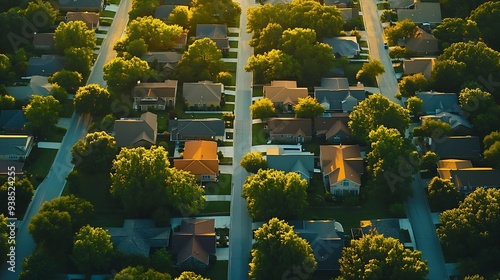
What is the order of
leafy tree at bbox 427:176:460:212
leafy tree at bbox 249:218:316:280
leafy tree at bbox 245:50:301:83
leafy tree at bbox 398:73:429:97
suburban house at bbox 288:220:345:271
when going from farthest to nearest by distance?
leafy tree at bbox 245:50:301:83
leafy tree at bbox 398:73:429:97
leafy tree at bbox 427:176:460:212
suburban house at bbox 288:220:345:271
leafy tree at bbox 249:218:316:280

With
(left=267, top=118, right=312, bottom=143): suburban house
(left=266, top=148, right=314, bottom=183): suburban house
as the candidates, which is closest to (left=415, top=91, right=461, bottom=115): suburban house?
(left=267, top=118, right=312, bottom=143): suburban house

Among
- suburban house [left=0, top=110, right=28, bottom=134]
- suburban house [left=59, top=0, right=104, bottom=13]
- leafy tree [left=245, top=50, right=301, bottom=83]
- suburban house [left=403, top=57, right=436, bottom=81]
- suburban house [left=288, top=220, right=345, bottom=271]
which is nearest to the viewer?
suburban house [left=288, top=220, right=345, bottom=271]

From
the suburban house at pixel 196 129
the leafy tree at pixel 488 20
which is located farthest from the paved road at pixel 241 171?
the leafy tree at pixel 488 20

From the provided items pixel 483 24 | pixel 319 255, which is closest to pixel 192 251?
pixel 319 255

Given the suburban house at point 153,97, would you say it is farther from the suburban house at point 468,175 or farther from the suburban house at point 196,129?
the suburban house at point 468,175

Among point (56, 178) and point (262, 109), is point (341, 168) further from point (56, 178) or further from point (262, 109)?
point (56, 178)

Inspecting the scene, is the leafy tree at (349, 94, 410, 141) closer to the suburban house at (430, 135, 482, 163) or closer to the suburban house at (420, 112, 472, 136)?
the suburban house at (430, 135, 482, 163)

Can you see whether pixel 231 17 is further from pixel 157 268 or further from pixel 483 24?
pixel 157 268
